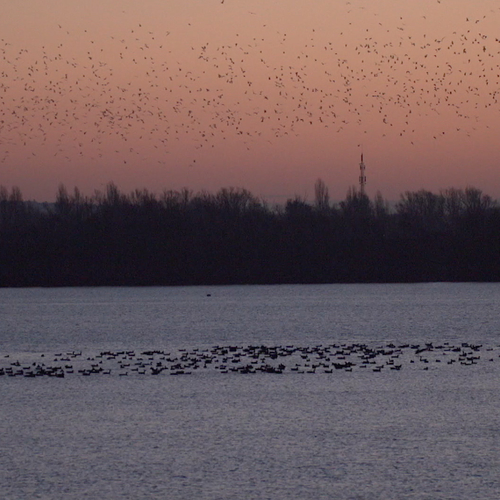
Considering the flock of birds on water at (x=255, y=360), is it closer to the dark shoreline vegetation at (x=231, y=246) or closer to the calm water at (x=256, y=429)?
the calm water at (x=256, y=429)

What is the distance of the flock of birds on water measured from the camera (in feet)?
80.5

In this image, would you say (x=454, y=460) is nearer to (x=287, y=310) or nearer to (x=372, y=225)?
(x=287, y=310)

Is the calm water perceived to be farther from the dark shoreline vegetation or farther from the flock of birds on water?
the dark shoreline vegetation

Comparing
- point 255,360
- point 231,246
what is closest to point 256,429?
point 255,360

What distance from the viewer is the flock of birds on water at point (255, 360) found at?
80.5ft

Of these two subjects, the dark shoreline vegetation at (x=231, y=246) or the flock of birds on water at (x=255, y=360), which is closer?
the flock of birds on water at (x=255, y=360)

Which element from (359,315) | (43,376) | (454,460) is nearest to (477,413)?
(454,460)

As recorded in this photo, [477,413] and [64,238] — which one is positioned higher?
[64,238]

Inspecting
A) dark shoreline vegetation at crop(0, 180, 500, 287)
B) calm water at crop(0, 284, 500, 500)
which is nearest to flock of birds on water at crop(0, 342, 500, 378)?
calm water at crop(0, 284, 500, 500)

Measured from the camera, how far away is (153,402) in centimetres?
1878

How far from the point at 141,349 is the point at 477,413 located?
56.6ft

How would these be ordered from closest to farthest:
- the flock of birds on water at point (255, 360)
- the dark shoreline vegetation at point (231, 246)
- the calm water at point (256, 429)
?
the calm water at point (256, 429) < the flock of birds on water at point (255, 360) < the dark shoreline vegetation at point (231, 246)

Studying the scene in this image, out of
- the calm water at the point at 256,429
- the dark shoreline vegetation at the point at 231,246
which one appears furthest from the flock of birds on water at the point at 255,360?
the dark shoreline vegetation at the point at 231,246

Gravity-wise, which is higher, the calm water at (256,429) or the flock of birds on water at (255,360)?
the flock of birds on water at (255,360)
